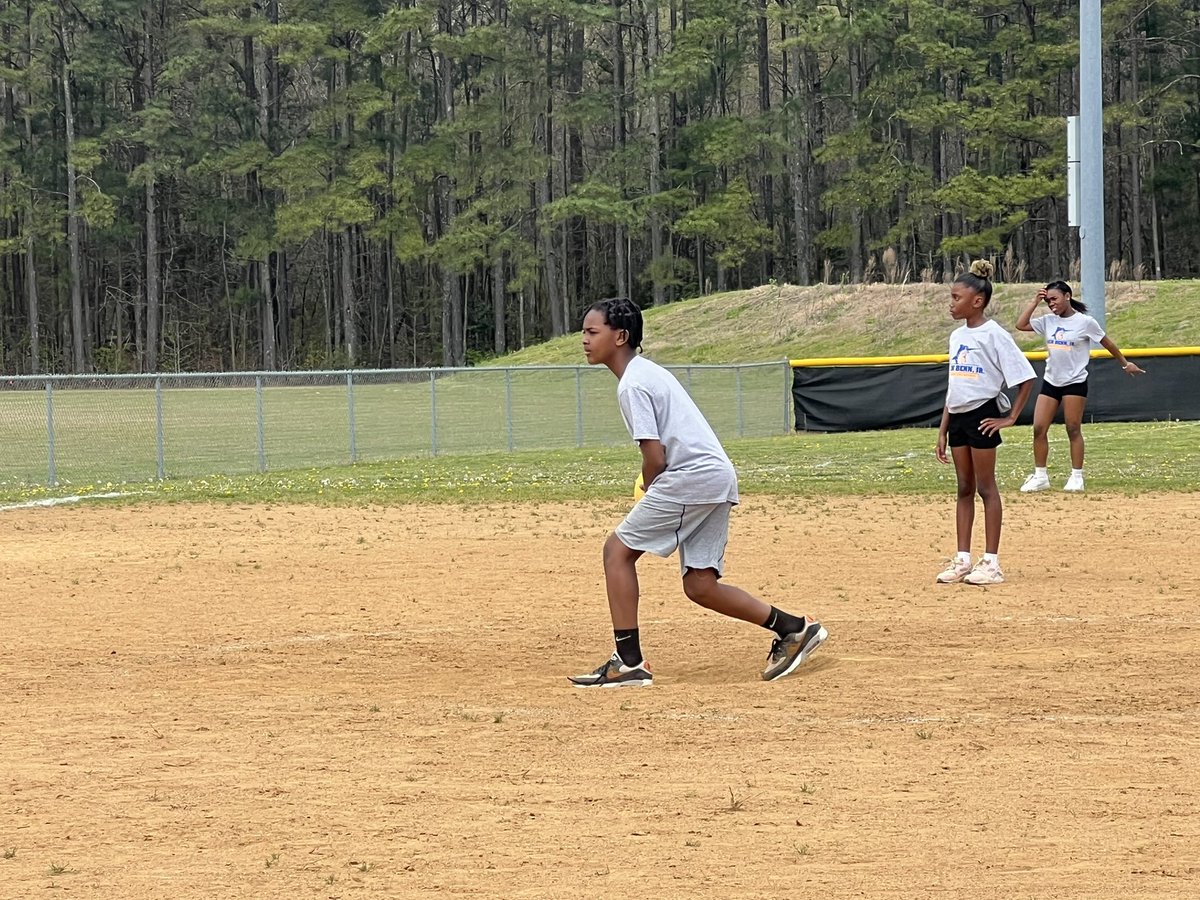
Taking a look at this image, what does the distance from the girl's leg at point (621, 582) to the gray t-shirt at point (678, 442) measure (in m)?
0.35

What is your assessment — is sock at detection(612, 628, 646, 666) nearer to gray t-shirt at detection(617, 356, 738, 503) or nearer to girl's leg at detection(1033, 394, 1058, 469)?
gray t-shirt at detection(617, 356, 738, 503)

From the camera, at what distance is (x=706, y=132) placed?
58500 mm

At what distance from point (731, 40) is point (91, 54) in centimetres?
2496

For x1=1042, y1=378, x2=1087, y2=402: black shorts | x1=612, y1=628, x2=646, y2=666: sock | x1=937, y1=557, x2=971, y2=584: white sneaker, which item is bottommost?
x1=937, y1=557, x2=971, y2=584: white sneaker

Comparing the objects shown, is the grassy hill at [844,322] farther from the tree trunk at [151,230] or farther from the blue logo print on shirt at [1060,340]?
the tree trunk at [151,230]

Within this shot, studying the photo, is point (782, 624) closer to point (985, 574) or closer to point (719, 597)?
point (719, 597)

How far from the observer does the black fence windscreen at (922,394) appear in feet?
87.6

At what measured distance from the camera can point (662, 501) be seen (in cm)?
693

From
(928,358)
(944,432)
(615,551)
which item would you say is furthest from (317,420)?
(615,551)

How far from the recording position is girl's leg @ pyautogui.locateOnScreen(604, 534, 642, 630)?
7078 mm

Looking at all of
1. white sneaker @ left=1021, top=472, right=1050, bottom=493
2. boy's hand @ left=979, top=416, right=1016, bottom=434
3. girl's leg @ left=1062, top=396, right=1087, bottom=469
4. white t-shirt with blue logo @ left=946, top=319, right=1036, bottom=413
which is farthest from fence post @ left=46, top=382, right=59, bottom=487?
boy's hand @ left=979, top=416, right=1016, bottom=434

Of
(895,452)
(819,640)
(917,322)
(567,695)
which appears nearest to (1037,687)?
(819,640)

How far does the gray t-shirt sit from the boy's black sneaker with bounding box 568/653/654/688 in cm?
83

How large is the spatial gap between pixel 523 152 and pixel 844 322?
73.6ft
